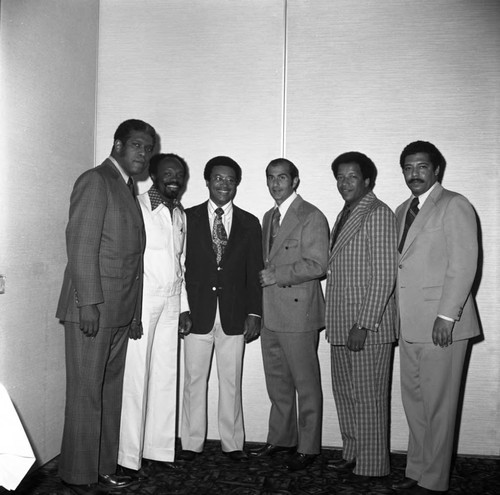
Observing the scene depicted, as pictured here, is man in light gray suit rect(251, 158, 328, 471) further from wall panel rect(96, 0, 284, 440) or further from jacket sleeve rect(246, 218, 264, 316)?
wall panel rect(96, 0, 284, 440)

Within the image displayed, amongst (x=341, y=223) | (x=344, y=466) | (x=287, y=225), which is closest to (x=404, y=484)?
(x=344, y=466)

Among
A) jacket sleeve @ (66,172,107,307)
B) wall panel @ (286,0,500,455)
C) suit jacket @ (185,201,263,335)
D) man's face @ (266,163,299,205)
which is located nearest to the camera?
jacket sleeve @ (66,172,107,307)

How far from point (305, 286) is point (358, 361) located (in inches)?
21.8

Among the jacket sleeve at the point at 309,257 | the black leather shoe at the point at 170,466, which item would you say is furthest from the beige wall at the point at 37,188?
the jacket sleeve at the point at 309,257

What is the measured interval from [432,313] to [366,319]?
349 millimetres

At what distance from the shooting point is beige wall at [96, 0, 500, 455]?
3.61m

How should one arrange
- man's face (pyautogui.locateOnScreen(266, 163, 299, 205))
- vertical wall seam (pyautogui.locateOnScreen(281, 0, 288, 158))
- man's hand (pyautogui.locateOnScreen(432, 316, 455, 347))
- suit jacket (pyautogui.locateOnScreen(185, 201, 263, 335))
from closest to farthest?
man's hand (pyautogui.locateOnScreen(432, 316, 455, 347)) → suit jacket (pyautogui.locateOnScreen(185, 201, 263, 335)) → man's face (pyautogui.locateOnScreen(266, 163, 299, 205)) → vertical wall seam (pyautogui.locateOnScreen(281, 0, 288, 158))

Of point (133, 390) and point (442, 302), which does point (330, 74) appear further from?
point (133, 390)

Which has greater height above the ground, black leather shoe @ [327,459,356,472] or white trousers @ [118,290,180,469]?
white trousers @ [118,290,180,469]

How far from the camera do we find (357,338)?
291cm

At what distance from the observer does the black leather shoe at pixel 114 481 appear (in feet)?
9.07

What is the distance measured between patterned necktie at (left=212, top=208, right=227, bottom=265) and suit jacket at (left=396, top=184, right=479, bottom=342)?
1.10 metres

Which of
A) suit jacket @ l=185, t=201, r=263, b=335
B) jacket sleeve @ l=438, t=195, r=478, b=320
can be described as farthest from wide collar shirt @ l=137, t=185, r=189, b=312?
jacket sleeve @ l=438, t=195, r=478, b=320

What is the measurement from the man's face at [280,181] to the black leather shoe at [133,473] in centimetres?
183
